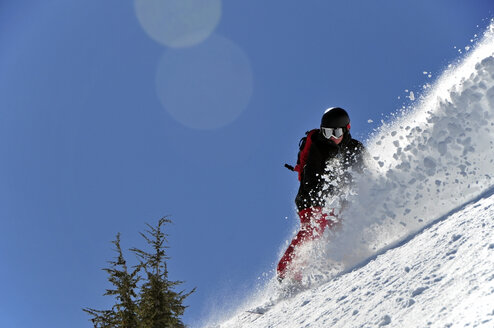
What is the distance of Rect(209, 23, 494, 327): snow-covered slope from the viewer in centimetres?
313

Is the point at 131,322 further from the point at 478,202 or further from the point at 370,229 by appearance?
the point at 478,202

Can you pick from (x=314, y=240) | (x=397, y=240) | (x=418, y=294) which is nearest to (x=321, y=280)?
(x=314, y=240)

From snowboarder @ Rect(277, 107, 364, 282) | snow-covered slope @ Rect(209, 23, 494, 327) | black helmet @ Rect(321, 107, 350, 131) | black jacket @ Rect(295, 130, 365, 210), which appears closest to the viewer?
snow-covered slope @ Rect(209, 23, 494, 327)

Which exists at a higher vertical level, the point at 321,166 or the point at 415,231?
the point at 321,166

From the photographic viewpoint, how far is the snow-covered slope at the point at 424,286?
103 inches

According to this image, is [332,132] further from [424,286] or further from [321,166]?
[424,286]

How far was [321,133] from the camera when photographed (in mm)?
7602

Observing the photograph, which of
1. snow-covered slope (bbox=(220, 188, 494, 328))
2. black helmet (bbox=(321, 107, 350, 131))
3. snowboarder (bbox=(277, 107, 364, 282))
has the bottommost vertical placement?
snow-covered slope (bbox=(220, 188, 494, 328))

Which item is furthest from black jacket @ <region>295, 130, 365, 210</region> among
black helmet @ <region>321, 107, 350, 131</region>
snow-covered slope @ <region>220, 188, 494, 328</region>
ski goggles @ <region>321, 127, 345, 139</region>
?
snow-covered slope @ <region>220, 188, 494, 328</region>

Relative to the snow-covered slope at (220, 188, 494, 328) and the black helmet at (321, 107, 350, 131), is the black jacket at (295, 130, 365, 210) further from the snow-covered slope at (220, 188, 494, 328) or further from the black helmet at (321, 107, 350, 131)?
the snow-covered slope at (220, 188, 494, 328)

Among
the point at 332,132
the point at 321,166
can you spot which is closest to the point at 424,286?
the point at 321,166

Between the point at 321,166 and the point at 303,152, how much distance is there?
548 millimetres

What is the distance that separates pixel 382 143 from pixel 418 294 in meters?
3.67

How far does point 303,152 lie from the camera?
782 cm
